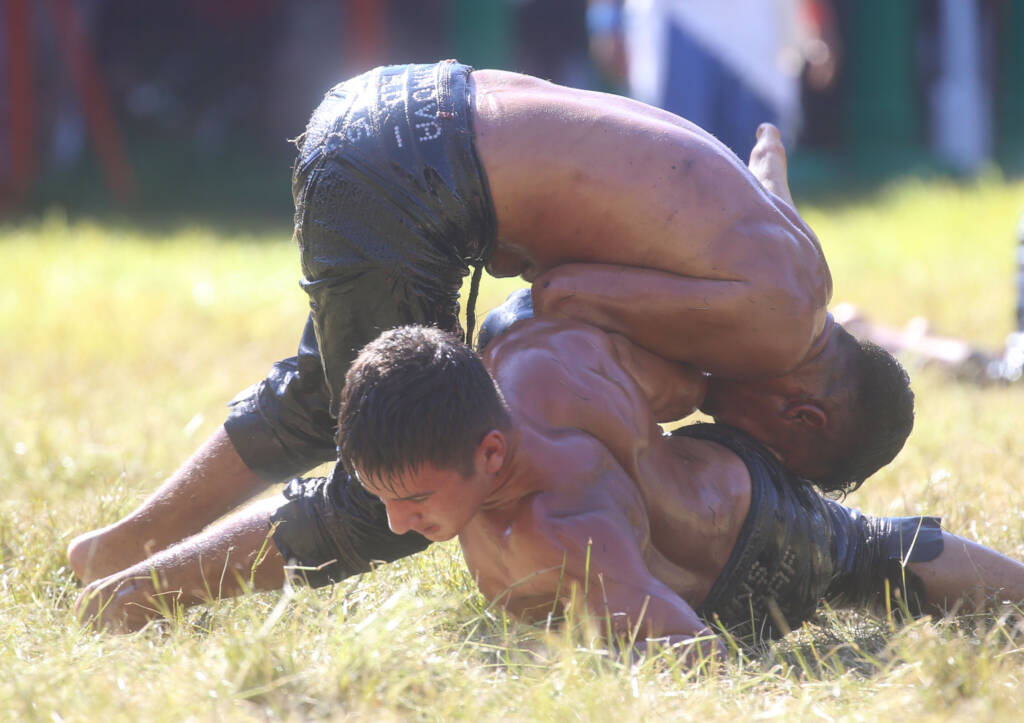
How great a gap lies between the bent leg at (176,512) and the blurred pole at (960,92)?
944cm

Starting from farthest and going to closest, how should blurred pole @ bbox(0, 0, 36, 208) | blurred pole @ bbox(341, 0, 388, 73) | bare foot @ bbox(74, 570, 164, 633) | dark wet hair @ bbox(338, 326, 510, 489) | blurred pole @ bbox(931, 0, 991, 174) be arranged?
blurred pole @ bbox(931, 0, 991, 174), blurred pole @ bbox(341, 0, 388, 73), blurred pole @ bbox(0, 0, 36, 208), bare foot @ bbox(74, 570, 164, 633), dark wet hair @ bbox(338, 326, 510, 489)

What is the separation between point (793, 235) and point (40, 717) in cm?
153

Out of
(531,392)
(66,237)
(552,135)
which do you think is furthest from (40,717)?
(66,237)

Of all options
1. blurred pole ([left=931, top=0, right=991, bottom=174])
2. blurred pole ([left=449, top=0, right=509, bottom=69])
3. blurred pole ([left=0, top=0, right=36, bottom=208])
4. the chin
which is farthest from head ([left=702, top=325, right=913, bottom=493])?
blurred pole ([left=931, top=0, right=991, bottom=174])

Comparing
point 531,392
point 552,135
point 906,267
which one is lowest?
point 906,267

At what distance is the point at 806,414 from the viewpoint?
2527 mm

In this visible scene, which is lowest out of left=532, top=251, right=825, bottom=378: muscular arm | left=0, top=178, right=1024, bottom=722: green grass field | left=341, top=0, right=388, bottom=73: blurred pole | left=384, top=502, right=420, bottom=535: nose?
left=0, top=178, right=1024, bottom=722: green grass field

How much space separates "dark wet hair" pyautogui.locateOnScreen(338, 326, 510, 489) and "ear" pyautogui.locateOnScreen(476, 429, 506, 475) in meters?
0.01

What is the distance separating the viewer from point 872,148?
1070 cm

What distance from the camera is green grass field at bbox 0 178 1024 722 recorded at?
185 centimetres

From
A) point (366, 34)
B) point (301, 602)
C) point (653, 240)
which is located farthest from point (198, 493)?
point (366, 34)

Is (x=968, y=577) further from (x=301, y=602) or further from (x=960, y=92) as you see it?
(x=960, y=92)

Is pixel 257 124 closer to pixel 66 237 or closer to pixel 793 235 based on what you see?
pixel 66 237

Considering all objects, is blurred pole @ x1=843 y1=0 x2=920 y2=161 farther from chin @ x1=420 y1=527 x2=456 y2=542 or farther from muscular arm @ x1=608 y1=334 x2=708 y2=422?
chin @ x1=420 y1=527 x2=456 y2=542
